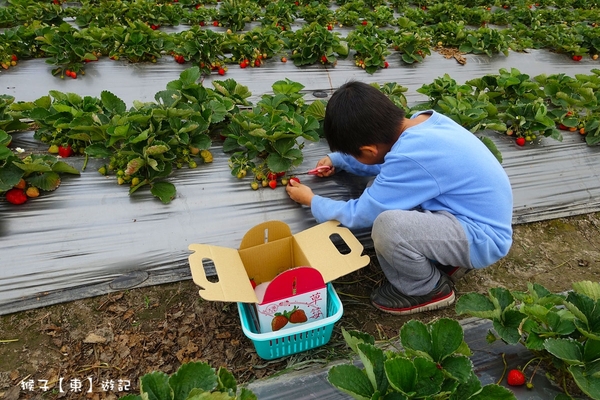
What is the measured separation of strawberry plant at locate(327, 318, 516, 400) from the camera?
141 centimetres

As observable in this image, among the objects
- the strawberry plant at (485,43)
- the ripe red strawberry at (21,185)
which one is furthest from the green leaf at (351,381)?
the strawberry plant at (485,43)

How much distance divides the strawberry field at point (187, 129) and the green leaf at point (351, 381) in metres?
1.39

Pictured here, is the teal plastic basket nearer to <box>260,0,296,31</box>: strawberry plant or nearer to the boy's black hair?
the boy's black hair

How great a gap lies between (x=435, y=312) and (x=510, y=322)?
83cm

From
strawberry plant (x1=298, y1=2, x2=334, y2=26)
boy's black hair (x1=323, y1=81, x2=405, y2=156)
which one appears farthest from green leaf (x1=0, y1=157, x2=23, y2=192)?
strawberry plant (x1=298, y1=2, x2=334, y2=26)

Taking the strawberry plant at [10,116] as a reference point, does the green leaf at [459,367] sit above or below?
above

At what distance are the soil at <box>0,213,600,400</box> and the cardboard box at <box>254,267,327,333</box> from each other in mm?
229

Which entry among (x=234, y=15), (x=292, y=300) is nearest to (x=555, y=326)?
(x=292, y=300)

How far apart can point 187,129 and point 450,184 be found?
181cm

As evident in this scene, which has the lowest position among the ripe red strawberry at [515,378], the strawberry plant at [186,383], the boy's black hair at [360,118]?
the ripe red strawberry at [515,378]

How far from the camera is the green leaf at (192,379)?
4.58ft

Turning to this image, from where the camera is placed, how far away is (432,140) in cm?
218

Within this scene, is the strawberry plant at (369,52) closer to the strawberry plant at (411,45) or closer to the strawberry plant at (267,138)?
the strawberry plant at (411,45)

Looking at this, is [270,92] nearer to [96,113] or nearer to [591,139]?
[96,113]
